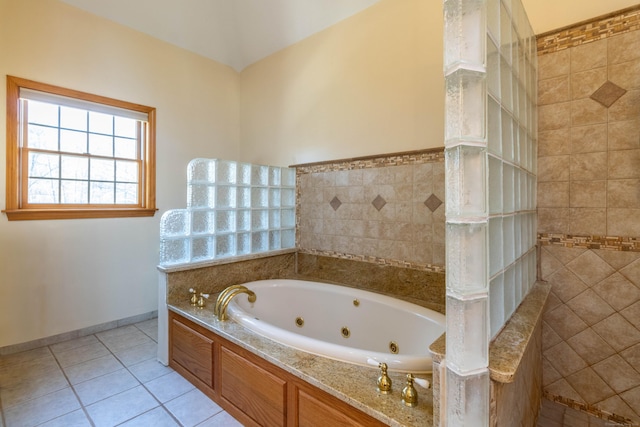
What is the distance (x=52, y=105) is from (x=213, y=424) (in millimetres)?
2734

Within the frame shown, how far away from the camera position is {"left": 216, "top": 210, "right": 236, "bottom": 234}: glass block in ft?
7.56

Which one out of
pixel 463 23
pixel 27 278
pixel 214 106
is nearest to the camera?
pixel 463 23

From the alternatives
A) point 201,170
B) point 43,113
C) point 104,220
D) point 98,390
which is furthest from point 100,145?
point 98,390

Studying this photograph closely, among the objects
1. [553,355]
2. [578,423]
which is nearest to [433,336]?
[553,355]

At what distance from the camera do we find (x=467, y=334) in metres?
0.77

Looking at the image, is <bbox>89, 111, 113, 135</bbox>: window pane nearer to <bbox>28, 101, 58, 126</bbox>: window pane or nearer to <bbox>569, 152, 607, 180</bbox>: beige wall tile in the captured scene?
<bbox>28, 101, 58, 126</bbox>: window pane

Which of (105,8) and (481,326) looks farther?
(105,8)

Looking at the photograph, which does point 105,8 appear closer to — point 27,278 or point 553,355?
point 27,278

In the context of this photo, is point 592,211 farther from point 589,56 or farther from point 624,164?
point 589,56

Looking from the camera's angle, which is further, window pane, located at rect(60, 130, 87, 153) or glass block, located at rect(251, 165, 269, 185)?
glass block, located at rect(251, 165, 269, 185)

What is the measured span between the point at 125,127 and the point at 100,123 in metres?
0.20

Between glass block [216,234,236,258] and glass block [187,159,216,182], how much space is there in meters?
0.49

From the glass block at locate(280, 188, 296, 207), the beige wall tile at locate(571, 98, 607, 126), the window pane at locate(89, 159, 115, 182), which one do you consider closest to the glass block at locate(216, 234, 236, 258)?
the glass block at locate(280, 188, 296, 207)

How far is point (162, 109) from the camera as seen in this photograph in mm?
2883
